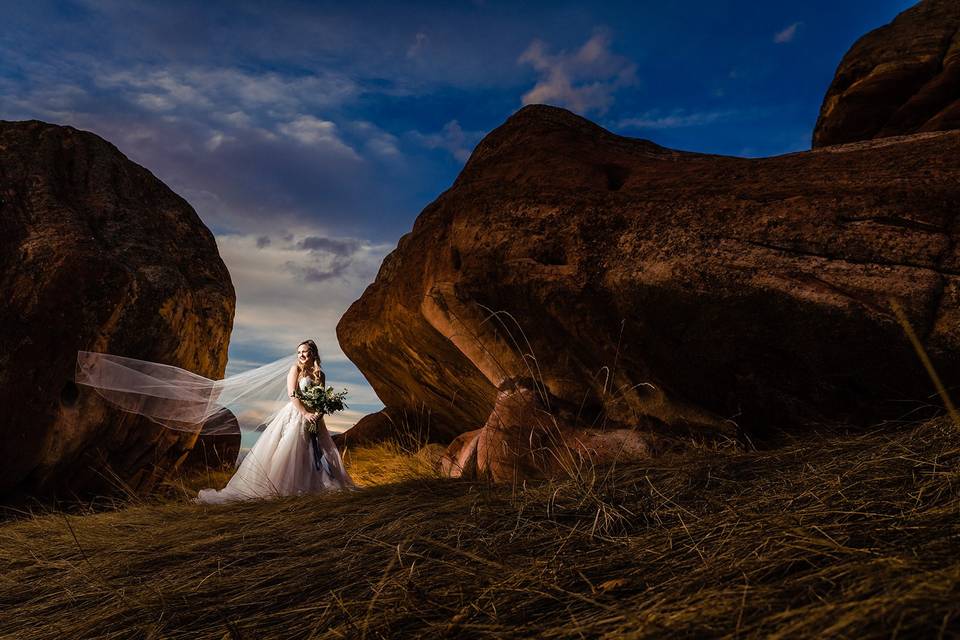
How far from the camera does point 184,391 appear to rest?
6812mm

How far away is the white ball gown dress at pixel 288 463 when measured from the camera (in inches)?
272

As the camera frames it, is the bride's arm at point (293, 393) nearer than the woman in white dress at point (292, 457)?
No

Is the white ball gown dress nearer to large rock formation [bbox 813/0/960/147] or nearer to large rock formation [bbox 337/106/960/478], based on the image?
large rock formation [bbox 337/106/960/478]

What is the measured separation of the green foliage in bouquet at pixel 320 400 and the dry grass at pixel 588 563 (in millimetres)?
3430

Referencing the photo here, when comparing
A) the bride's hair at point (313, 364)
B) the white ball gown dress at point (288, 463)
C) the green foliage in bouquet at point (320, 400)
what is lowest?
the white ball gown dress at point (288, 463)

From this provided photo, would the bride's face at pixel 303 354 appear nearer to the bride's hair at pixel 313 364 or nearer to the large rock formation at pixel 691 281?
the bride's hair at pixel 313 364

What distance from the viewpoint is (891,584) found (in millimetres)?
1375

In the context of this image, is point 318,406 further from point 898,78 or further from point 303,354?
point 898,78

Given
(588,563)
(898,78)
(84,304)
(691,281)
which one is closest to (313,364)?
(84,304)

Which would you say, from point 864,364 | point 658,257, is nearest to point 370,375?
point 658,257

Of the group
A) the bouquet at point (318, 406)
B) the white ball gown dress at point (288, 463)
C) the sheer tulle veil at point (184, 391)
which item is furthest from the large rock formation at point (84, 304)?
the bouquet at point (318, 406)

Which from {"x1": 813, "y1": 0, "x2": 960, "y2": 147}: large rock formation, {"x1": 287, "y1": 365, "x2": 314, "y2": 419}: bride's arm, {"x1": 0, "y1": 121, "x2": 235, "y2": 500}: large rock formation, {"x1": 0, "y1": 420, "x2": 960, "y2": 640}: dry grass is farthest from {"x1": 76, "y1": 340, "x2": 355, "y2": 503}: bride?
{"x1": 813, "y1": 0, "x2": 960, "y2": 147}: large rock formation

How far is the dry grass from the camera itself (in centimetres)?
147

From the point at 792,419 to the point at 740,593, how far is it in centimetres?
280
